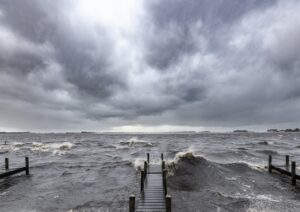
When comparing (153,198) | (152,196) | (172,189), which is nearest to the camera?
(153,198)

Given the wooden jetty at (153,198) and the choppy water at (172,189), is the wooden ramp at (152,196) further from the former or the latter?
the choppy water at (172,189)

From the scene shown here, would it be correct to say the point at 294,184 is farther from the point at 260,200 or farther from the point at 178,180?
the point at 178,180

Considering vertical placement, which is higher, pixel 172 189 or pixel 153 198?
pixel 153 198

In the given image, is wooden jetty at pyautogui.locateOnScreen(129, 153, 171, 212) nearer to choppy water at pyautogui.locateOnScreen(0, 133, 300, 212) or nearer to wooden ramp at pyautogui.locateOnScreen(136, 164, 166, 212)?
wooden ramp at pyautogui.locateOnScreen(136, 164, 166, 212)

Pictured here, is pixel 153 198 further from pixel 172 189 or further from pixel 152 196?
pixel 172 189

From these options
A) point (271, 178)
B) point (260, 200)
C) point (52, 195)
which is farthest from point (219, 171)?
point (52, 195)

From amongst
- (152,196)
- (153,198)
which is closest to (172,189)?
(152,196)

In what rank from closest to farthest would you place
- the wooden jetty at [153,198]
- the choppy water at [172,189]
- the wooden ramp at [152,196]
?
the wooden jetty at [153,198]
the wooden ramp at [152,196]
the choppy water at [172,189]

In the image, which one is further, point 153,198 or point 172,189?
point 172,189

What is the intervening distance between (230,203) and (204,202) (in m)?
1.87

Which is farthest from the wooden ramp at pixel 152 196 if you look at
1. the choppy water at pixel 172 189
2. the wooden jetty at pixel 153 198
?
the choppy water at pixel 172 189

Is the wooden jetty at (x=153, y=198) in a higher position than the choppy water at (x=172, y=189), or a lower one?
higher

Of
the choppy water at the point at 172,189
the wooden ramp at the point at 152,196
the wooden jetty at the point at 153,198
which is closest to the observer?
the wooden jetty at the point at 153,198

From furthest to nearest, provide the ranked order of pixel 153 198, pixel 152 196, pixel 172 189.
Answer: pixel 172 189, pixel 152 196, pixel 153 198
